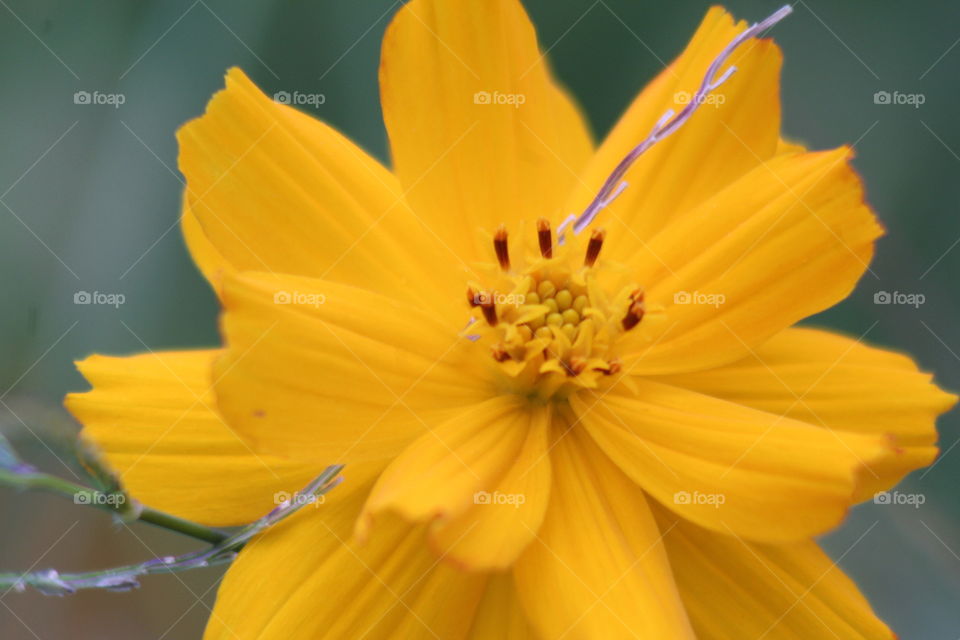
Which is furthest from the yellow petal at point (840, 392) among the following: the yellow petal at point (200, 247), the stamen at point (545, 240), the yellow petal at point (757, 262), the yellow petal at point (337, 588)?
the yellow petal at point (200, 247)

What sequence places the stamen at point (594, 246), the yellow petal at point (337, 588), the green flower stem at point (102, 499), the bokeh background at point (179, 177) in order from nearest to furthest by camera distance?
1. the green flower stem at point (102, 499)
2. the yellow petal at point (337, 588)
3. the stamen at point (594, 246)
4. the bokeh background at point (179, 177)

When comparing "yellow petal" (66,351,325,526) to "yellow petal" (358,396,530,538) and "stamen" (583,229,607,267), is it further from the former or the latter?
"stamen" (583,229,607,267)

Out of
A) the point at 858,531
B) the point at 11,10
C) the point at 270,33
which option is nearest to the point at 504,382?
the point at 858,531

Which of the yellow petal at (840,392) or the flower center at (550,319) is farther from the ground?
the flower center at (550,319)

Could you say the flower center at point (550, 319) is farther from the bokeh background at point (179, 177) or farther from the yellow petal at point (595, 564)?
the bokeh background at point (179, 177)

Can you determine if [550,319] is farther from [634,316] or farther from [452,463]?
[452,463]

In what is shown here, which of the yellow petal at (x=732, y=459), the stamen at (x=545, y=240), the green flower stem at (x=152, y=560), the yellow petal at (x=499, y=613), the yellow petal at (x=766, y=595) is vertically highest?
the stamen at (x=545, y=240)

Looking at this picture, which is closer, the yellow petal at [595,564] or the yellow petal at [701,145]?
the yellow petal at [595,564]

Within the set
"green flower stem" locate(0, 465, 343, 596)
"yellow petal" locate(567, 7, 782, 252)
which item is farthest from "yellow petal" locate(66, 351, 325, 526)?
"yellow petal" locate(567, 7, 782, 252)
